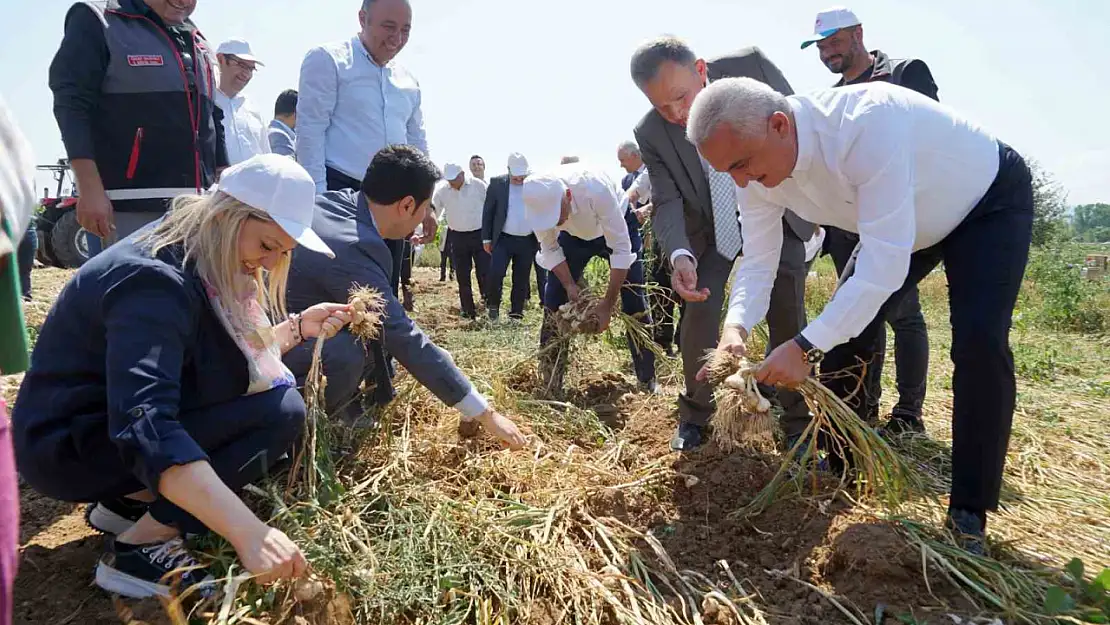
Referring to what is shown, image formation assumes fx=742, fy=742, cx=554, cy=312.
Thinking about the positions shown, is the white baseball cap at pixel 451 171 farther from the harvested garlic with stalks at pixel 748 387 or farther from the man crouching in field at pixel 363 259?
the harvested garlic with stalks at pixel 748 387

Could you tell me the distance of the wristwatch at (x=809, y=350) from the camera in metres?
2.19

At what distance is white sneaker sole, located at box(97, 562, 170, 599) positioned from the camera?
1888 mm

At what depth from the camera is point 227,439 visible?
2.05m

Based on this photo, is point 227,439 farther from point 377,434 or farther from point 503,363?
point 503,363

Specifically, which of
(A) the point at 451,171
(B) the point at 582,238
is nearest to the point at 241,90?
(B) the point at 582,238

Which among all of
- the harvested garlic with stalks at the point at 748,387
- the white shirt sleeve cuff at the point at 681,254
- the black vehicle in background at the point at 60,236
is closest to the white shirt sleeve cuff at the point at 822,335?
the harvested garlic with stalks at the point at 748,387

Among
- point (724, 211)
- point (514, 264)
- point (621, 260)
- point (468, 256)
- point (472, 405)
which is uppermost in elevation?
point (724, 211)

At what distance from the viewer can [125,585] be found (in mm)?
1929

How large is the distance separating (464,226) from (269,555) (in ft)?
23.3

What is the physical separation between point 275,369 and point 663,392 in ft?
7.80

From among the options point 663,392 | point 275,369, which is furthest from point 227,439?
point 663,392

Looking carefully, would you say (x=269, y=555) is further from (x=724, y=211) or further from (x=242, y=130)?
(x=242, y=130)

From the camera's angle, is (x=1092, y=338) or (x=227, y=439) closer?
(x=227, y=439)

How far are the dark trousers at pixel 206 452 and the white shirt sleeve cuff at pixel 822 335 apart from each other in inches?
59.3
